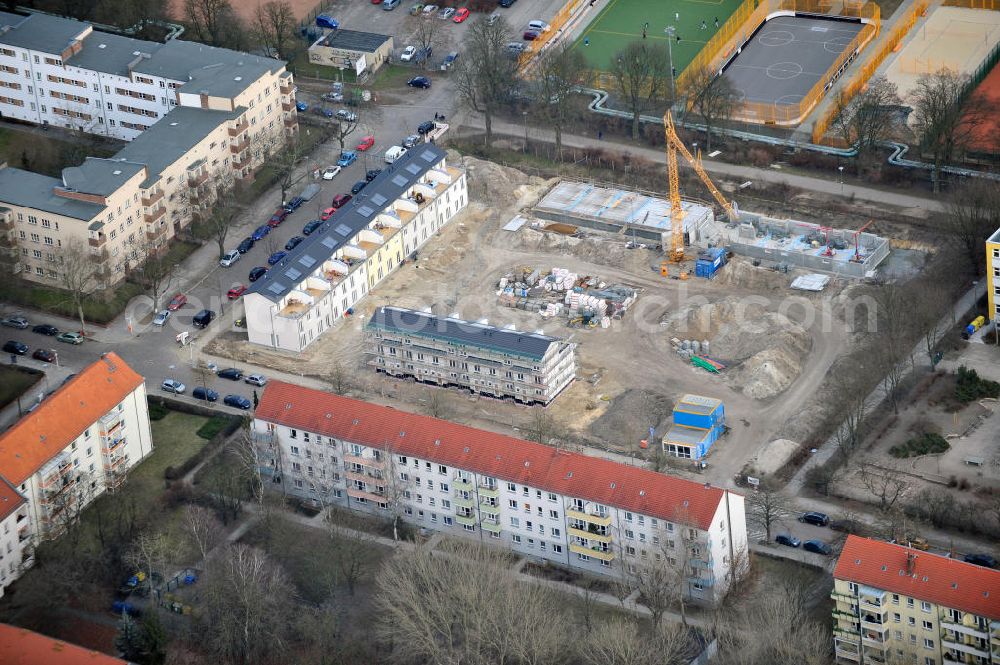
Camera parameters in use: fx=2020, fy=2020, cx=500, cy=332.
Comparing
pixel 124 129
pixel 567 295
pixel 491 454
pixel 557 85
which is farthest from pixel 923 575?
pixel 124 129

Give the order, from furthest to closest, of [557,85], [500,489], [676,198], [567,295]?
[557,85] → [676,198] → [567,295] → [500,489]

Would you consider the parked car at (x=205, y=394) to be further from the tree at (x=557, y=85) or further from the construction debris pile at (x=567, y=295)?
the tree at (x=557, y=85)

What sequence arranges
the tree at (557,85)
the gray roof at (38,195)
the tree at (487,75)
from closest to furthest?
the gray roof at (38,195) → the tree at (557,85) → the tree at (487,75)

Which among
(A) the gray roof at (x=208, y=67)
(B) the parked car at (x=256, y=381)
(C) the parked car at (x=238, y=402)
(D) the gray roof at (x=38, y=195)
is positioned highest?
(A) the gray roof at (x=208, y=67)

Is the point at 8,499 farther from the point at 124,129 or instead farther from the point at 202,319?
the point at 124,129

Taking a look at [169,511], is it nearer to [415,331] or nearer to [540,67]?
[415,331]

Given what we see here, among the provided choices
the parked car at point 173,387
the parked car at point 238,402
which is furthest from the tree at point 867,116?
the parked car at point 173,387
